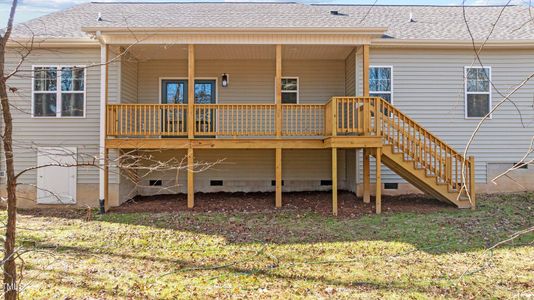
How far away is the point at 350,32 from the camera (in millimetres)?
9062

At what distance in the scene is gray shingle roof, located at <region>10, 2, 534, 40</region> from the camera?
1020 cm

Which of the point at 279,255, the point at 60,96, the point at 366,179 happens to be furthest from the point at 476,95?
the point at 60,96

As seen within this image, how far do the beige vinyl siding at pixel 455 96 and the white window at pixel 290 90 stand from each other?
7.46ft

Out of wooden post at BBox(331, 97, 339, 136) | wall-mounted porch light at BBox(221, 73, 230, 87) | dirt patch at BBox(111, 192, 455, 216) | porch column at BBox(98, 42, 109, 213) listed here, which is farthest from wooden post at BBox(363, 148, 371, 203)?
porch column at BBox(98, 42, 109, 213)

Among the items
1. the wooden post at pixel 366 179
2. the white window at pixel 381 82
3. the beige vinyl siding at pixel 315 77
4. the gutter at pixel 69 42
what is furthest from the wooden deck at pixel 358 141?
the gutter at pixel 69 42

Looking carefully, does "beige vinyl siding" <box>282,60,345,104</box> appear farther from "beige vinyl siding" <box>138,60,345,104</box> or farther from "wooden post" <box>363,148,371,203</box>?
"wooden post" <box>363,148,371,203</box>

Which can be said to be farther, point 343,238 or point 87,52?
point 87,52

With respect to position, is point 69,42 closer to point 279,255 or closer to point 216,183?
point 216,183

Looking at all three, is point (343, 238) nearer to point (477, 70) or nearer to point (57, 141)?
point (477, 70)

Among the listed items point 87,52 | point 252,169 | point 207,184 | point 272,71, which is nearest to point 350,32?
point 272,71

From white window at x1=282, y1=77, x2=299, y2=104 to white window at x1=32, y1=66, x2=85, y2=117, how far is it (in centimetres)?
545

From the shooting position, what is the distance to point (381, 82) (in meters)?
10.7

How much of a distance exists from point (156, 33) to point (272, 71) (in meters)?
3.75

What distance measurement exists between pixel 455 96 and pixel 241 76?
5955mm
